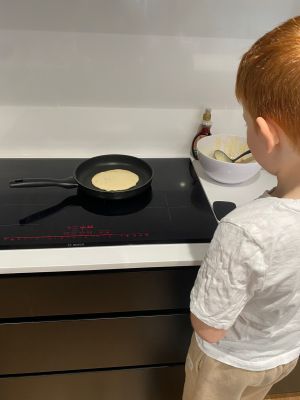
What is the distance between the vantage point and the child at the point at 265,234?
1.83 feet

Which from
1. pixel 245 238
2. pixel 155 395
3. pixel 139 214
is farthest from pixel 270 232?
pixel 155 395

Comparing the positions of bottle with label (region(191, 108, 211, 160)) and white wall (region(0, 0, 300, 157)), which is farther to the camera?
bottle with label (region(191, 108, 211, 160))

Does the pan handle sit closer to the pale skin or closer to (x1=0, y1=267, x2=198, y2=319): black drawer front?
(x1=0, y1=267, x2=198, y2=319): black drawer front

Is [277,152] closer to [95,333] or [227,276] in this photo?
[227,276]

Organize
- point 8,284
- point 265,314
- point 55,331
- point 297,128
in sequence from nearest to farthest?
1. point 297,128
2. point 265,314
3. point 8,284
4. point 55,331

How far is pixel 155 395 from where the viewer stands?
1235 mm

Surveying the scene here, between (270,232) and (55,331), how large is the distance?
2.19 ft

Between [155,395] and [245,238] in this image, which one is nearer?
[245,238]

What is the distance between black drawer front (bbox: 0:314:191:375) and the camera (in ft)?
3.31

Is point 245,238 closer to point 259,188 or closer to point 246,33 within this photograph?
point 259,188

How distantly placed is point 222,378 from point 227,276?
362mm

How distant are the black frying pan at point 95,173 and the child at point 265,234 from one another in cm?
40

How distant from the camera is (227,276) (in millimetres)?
638

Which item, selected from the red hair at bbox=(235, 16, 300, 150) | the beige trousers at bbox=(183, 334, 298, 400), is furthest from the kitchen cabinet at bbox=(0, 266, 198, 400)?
the red hair at bbox=(235, 16, 300, 150)
